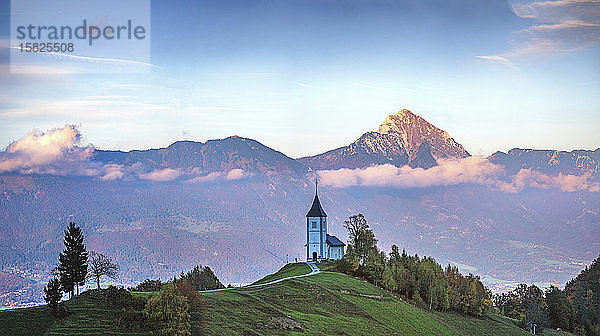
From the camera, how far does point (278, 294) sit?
8156 centimetres

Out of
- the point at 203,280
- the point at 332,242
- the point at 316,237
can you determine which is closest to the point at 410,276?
the point at 332,242

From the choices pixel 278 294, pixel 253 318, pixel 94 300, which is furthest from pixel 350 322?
pixel 94 300

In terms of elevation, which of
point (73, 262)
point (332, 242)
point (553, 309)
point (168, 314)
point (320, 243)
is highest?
point (73, 262)

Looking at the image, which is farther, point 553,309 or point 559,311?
point 553,309

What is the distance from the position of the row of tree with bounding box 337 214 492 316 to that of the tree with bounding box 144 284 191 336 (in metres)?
66.0

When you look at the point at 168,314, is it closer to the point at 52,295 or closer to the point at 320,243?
the point at 52,295

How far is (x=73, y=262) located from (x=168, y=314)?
45.1ft

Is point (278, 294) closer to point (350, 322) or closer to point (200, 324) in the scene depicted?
point (350, 322)

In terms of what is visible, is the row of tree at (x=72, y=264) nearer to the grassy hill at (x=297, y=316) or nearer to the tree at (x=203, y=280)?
the grassy hill at (x=297, y=316)

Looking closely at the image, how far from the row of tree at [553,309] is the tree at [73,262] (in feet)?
343

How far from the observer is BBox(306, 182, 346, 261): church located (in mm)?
144625

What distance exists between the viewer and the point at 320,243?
14588 cm

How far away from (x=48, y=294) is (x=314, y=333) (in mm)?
29739

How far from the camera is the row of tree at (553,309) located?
147 meters
